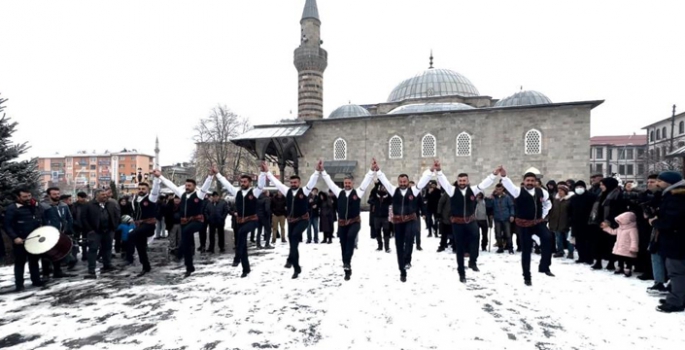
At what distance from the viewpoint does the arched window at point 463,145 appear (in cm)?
2830

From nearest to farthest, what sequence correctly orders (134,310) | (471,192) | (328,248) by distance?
(134,310) < (471,192) < (328,248)

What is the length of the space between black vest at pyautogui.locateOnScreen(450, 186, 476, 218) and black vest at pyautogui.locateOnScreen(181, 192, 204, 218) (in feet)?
17.1

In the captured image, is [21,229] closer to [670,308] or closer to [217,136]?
[670,308]

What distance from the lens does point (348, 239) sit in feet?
22.6

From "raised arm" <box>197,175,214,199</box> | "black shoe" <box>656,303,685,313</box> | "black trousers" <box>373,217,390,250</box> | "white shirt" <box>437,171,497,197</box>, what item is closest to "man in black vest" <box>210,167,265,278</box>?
"raised arm" <box>197,175,214,199</box>

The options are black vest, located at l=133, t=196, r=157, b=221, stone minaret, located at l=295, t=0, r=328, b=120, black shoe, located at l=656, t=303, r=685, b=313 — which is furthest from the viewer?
stone minaret, located at l=295, t=0, r=328, b=120

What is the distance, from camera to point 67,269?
8234 mm

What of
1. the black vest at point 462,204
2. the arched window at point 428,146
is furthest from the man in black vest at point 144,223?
the arched window at point 428,146

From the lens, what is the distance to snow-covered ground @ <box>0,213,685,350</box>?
406 cm

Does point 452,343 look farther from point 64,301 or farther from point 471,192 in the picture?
point 64,301

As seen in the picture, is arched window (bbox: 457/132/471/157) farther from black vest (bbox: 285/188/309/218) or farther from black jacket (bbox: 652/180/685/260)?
black jacket (bbox: 652/180/685/260)

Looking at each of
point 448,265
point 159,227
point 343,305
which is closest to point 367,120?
point 159,227

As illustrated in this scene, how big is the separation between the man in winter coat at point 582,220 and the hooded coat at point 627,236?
3.45 feet

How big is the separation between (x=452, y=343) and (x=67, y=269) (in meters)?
8.73
